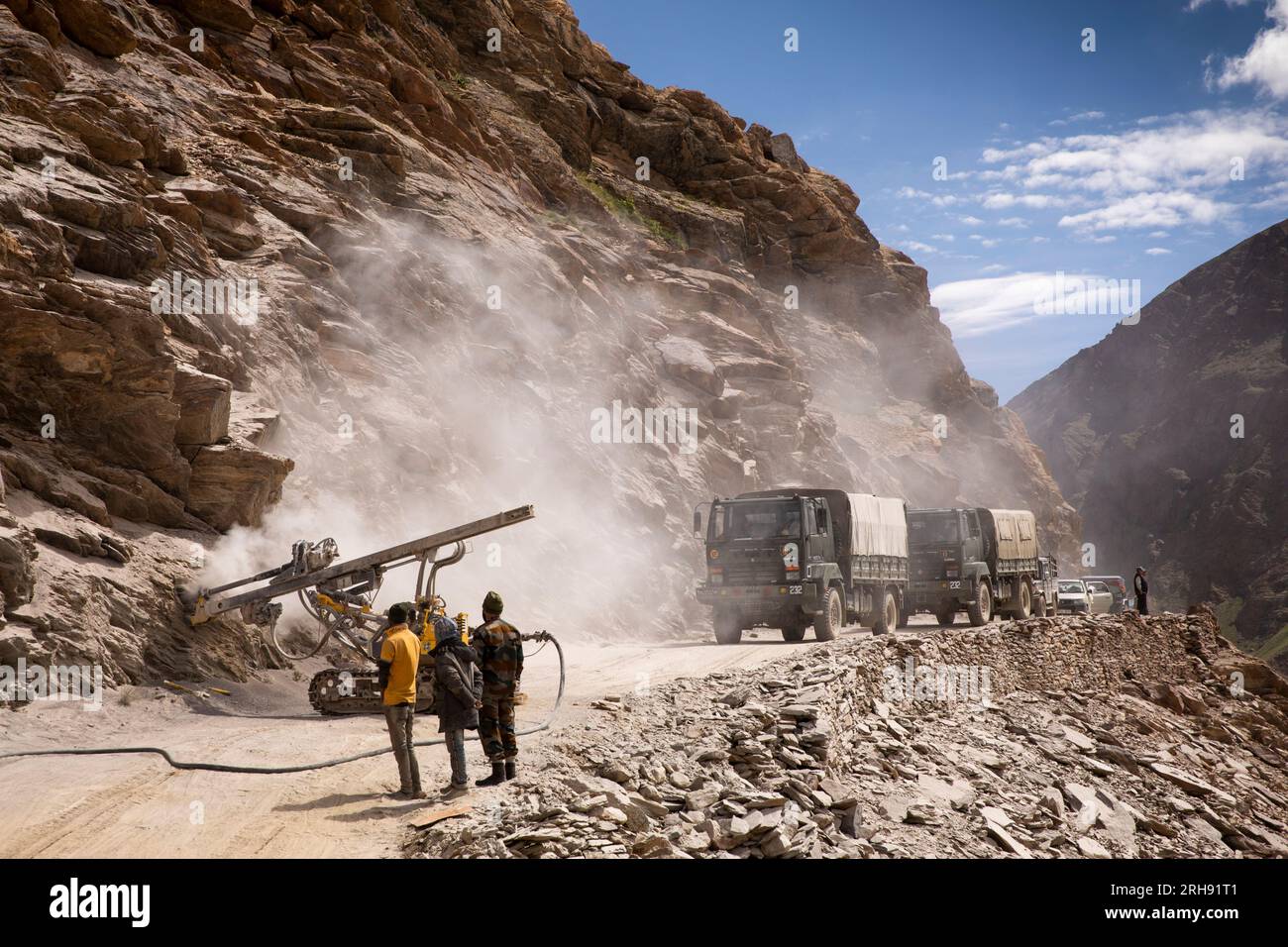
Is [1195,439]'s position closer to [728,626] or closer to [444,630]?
[728,626]

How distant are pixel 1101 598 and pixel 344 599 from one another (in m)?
33.8

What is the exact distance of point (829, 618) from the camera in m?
19.2

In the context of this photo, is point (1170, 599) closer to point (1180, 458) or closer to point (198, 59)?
point (1180, 458)

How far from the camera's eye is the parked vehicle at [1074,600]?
33.5 m

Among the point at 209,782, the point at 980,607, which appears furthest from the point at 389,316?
the point at 209,782

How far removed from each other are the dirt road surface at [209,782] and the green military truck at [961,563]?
46.9ft

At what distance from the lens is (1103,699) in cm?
2306

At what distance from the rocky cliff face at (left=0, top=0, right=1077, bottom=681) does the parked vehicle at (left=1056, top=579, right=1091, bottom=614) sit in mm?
10266

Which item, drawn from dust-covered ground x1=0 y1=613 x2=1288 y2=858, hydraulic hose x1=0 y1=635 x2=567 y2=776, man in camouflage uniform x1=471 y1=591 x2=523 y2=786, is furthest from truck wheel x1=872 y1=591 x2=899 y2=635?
man in camouflage uniform x1=471 y1=591 x2=523 y2=786

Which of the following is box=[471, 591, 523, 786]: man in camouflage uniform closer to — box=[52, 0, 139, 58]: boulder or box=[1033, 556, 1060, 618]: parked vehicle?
box=[52, 0, 139, 58]: boulder

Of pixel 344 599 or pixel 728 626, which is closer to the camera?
pixel 344 599

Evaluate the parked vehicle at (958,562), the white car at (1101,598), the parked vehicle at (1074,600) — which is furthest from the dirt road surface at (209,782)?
the white car at (1101,598)

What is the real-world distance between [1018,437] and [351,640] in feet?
195
